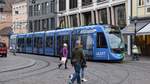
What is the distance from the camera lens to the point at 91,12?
61.9m

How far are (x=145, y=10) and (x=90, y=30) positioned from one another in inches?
472

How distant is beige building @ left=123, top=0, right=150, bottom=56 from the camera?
4556 cm

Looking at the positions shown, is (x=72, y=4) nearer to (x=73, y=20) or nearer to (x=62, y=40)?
(x=73, y=20)

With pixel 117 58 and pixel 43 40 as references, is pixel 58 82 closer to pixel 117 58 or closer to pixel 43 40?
pixel 117 58

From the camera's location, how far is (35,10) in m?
86.2

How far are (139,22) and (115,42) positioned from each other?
40.6 ft

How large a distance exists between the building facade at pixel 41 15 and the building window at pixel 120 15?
72.2 ft

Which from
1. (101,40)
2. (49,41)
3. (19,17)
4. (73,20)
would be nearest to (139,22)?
(49,41)

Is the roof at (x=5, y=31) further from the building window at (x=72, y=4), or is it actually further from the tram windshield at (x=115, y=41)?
the tram windshield at (x=115, y=41)

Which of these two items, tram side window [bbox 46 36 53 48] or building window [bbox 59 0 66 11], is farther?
building window [bbox 59 0 66 11]

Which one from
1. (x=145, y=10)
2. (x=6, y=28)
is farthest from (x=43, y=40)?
(x=6, y=28)

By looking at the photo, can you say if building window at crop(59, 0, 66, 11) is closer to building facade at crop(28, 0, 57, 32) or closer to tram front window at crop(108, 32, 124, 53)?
building facade at crop(28, 0, 57, 32)

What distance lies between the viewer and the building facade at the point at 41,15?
77.6 metres

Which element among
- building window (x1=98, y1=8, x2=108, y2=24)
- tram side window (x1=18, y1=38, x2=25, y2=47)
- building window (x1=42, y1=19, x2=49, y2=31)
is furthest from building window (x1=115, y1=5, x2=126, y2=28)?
building window (x1=42, y1=19, x2=49, y2=31)
